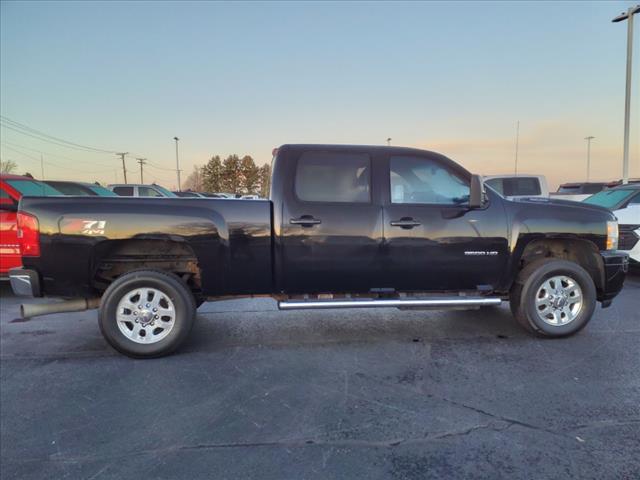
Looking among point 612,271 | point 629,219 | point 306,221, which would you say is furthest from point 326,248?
point 629,219

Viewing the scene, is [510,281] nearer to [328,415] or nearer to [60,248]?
[328,415]

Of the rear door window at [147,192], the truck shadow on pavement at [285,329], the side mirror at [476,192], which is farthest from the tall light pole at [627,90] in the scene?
the rear door window at [147,192]

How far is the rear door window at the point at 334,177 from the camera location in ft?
15.3

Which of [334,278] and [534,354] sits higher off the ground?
[334,278]

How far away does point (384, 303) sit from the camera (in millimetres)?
4543

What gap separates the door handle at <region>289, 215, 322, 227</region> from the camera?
14.7 ft

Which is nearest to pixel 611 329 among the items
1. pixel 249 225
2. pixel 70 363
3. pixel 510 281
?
pixel 510 281

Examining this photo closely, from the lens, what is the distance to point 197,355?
4.46m

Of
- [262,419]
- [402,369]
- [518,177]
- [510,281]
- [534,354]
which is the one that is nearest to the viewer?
[262,419]

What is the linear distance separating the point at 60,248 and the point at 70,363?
3.58ft

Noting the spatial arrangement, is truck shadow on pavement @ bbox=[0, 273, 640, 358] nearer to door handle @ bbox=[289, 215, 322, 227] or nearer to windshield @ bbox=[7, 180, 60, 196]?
door handle @ bbox=[289, 215, 322, 227]

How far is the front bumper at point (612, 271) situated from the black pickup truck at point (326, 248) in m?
0.01

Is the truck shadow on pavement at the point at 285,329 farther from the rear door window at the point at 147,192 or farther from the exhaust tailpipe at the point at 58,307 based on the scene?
the rear door window at the point at 147,192

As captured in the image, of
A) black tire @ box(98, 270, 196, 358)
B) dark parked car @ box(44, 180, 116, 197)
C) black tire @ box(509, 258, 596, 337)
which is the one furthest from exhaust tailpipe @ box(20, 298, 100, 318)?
dark parked car @ box(44, 180, 116, 197)
